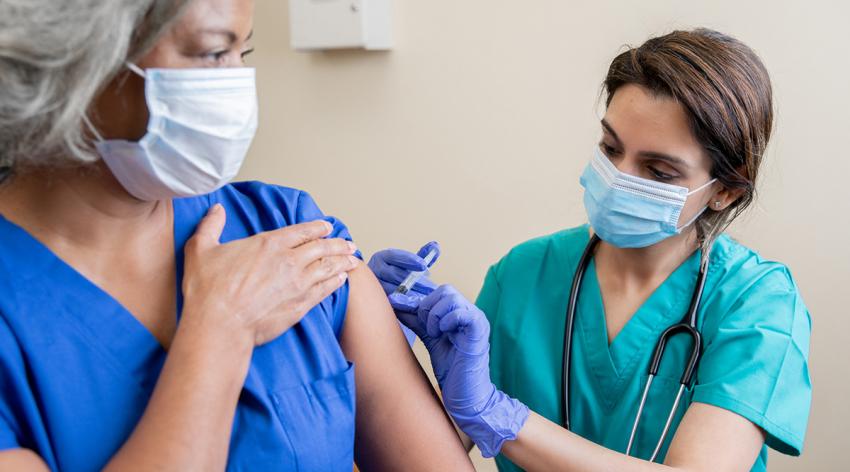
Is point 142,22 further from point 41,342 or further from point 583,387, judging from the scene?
point 583,387

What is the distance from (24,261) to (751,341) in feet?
3.71

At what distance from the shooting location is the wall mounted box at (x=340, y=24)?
212cm

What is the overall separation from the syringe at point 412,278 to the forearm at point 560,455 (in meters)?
0.30

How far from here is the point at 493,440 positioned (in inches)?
52.6

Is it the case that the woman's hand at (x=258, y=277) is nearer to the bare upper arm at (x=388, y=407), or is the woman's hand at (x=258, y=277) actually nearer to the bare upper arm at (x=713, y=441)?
the bare upper arm at (x=388, y=407)

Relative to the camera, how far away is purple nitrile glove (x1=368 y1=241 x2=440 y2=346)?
1392 millimetres

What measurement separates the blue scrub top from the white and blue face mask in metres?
0.13

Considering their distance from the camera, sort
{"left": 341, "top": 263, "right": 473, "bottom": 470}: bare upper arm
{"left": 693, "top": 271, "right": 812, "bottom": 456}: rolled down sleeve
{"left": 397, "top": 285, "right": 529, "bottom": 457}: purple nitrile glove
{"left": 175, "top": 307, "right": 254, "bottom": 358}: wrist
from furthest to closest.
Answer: {"left": 693, "top": 271, "right": 812, "bottom": 456}: rolled down sleeve, {"left": 397, "top": 285, "right": 529, "bottom": 457}: purple nitrile glove, {"left": 341, "top": 263, "right": 473, "bottom": 470}: bare upper arm, {"left": 175, "top": 307, "right": 254, "bottom": 358}: wrist

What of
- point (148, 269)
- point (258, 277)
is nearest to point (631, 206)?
point (258, 277)

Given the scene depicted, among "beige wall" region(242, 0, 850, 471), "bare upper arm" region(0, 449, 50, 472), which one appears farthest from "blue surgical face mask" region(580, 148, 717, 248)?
"bare upper arm" region(0, 449, 50, 472)

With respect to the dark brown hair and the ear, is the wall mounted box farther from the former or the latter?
the ear

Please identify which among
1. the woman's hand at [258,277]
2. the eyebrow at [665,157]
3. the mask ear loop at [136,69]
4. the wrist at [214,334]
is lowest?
the wrist at [214,334]

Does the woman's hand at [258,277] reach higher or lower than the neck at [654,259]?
higher

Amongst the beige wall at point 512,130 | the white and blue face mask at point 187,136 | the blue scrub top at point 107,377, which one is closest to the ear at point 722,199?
the beige wall at point 512,130
